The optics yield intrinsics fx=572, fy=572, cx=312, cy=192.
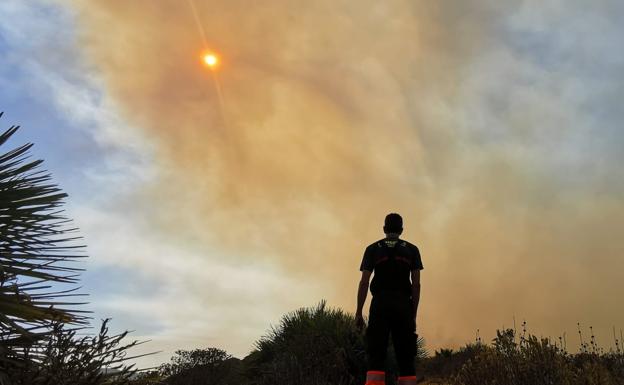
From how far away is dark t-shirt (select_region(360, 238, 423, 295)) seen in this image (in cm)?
683

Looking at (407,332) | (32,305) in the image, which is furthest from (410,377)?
(32,305)

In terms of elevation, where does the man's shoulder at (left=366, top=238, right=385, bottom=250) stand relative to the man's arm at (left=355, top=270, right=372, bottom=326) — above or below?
above

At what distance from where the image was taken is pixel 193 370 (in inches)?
583

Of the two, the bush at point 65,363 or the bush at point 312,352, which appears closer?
the bush at point 65,363

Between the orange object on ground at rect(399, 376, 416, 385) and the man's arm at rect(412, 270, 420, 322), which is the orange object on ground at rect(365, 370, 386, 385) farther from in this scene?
the man's arm at rect(412, 270, 420, 322)

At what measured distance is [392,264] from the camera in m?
6.84

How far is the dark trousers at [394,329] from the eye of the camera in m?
6.65

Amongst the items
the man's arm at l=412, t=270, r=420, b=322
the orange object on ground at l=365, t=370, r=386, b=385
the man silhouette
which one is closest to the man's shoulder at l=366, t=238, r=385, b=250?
the man silhouette

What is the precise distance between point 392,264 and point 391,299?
16.5 inches

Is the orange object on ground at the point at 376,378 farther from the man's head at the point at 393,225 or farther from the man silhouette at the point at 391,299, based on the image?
the man's head at the point at 393,225

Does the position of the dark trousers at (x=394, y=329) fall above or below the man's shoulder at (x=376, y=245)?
below

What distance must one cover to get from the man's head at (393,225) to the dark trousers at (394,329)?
77cm

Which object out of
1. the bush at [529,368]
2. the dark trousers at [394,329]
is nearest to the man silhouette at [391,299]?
the dark trousers at [394,329]

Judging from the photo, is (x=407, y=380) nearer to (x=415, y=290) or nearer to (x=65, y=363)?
(x=415, y=290)
